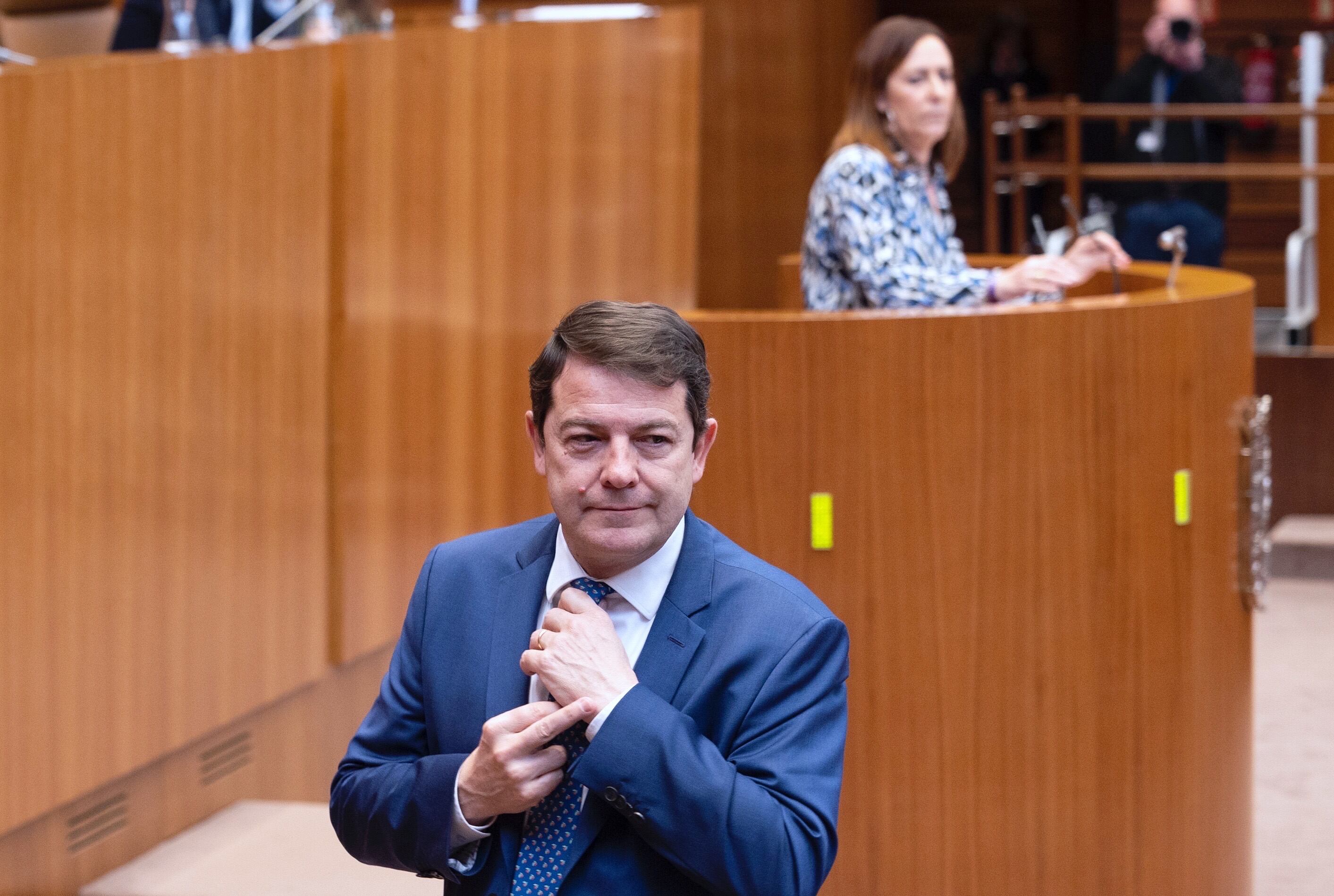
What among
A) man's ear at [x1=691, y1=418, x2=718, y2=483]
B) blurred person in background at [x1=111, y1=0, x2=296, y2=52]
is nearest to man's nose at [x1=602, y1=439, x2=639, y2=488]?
man's ear at [x1=691, y1=418, x2=718, y2=483]

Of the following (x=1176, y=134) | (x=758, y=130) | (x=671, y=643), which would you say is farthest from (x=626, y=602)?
(x=758, y=130)

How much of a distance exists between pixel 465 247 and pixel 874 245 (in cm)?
139

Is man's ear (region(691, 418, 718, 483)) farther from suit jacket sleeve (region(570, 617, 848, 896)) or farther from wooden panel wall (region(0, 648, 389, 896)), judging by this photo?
wooden panel wall (region(0, 648, 389, 896))

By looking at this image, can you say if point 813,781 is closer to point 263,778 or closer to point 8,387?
point 8,387

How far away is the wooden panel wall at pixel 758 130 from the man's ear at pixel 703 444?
6410 mm

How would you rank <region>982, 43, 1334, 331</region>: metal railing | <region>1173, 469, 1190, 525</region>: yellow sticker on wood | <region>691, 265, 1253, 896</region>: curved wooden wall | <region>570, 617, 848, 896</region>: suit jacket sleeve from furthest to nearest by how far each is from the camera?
<region>982, 43, 1334, 331</region>: metal railing, <region>1173, 469, 1190, 525</region>: yellow sticker on wood, <region>691, 265, 1253, 896</region>: curved wooden wall, <region>570, 617, 848, 896</region>: suit jacket sleeve

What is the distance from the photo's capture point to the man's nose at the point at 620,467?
145 cm

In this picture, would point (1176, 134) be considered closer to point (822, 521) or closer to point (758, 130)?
point (758, 130)

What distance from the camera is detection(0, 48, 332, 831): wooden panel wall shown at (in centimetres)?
278

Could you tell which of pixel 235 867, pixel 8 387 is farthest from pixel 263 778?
pixel 8 387

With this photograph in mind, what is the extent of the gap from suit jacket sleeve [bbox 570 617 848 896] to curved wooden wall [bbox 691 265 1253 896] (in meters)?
1.31

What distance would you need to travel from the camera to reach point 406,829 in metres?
1.52

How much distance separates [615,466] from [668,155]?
12.0 ft

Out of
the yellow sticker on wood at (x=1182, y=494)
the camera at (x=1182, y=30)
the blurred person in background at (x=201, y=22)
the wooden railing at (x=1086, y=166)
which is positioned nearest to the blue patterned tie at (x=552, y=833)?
the yellow sticker on wood at (x=1182, y=494)
